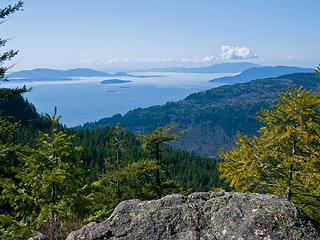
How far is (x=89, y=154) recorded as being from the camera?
342 feet

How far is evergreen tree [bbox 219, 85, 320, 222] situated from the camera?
880 centimetres

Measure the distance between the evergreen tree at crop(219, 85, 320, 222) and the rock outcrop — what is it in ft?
11.9

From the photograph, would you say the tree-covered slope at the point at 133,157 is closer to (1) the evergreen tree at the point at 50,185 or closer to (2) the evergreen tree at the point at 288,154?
(2) the evergreen tree at the point at 288,154

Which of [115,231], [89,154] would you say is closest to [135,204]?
[115,231]

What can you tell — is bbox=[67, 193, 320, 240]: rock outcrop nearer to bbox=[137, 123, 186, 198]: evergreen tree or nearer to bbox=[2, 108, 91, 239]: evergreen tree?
bbox=[2, 108, 91, 239]: evergreen tree

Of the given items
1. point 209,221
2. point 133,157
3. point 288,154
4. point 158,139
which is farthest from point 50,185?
point 133,157

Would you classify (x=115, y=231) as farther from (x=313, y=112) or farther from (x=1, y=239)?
(x=313, y=112)

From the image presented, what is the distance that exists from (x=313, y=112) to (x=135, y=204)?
25.9 feet

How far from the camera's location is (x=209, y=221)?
19.0ft

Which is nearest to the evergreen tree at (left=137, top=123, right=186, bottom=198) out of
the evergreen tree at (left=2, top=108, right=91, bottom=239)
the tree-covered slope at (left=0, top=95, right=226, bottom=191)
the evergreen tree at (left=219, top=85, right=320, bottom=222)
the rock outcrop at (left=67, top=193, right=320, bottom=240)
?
the evergreen tree at (left=219, top=85, right=320, bottom=222)

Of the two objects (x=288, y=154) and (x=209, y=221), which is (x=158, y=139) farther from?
(x=209, y=221)

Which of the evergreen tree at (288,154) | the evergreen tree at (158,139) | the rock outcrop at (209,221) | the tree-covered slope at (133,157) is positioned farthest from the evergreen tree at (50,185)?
the tree-covered slope at (133,157)

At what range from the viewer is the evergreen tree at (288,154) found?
8.80 metres

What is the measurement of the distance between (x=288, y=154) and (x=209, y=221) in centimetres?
573
